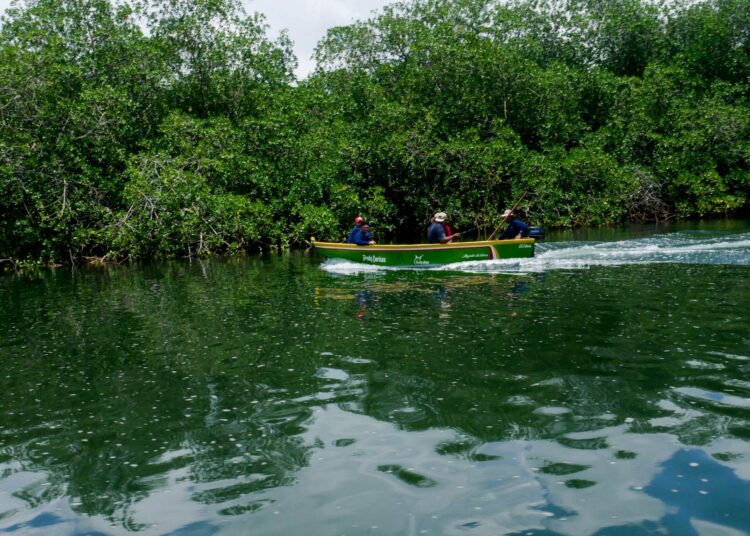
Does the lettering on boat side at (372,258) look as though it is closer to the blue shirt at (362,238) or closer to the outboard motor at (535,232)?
the blue shirt at (362,238)

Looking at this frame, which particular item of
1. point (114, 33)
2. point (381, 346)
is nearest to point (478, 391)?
point (381, 346)

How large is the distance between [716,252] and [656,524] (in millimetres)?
17779

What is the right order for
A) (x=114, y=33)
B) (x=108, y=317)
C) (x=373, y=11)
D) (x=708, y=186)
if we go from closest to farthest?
(x=108, y=317)
(x=114, y=33)
(x=708, y=186)
(x=373, y=11)

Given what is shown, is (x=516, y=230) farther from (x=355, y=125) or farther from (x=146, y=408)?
(x=355, y=125)

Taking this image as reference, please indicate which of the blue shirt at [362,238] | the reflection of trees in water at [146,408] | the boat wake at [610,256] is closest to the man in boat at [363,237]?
the blue shirt at [362,238]

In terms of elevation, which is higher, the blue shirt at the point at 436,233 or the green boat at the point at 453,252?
the blue shirt at the point at 436,233

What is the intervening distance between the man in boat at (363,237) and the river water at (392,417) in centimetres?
866

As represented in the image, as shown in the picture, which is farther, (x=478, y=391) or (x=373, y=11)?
(x=373, y=11)

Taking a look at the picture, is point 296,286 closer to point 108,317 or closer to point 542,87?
point 108,317

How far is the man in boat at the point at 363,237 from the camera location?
23.6 m

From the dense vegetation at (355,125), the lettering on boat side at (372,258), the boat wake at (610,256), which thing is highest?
the dense vegetation at (355,125)

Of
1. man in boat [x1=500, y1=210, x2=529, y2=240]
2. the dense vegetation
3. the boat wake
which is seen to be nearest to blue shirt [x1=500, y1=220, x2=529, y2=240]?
man in boat [x1=500, y1=210, x2=529, y2=240]

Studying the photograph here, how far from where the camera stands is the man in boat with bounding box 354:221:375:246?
23.6 metres

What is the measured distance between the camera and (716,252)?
20.3m
